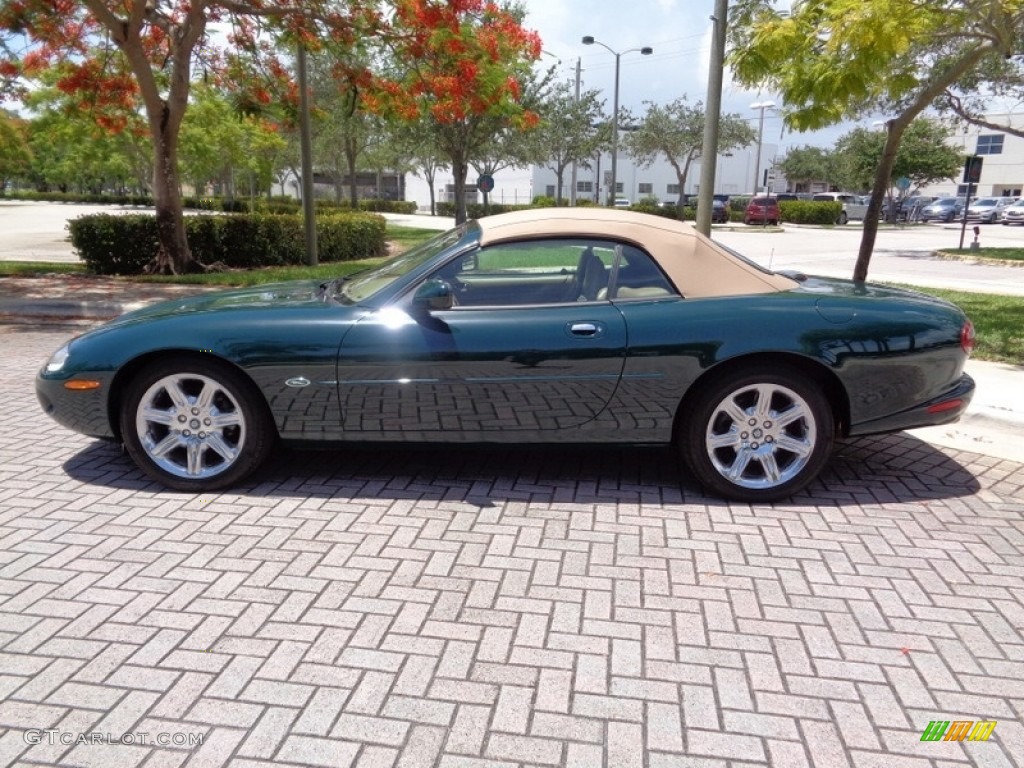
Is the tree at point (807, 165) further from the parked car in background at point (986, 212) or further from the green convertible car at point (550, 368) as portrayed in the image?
the green convertible car at point (550, 368)

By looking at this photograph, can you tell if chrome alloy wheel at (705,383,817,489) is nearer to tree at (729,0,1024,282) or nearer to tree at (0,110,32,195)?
tree at (729,0,1024,282)

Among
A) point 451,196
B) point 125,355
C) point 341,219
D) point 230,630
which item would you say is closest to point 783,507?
point 230,630

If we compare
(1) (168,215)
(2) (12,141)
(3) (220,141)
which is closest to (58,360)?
(1) (168,215)

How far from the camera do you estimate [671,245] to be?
4.09 meters

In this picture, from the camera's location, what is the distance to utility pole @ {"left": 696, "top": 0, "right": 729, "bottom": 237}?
28.6 feet

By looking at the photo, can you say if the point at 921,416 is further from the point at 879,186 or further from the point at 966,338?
the point at 879,186

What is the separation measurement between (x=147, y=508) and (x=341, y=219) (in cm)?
1460

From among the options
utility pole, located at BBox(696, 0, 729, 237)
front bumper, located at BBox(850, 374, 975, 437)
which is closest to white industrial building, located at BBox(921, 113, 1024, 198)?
utility pole, located at BBox(696, 0, 729, 237)

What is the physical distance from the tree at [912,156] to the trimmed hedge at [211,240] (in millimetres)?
35946

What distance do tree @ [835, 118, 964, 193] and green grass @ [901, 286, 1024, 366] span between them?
33709mm

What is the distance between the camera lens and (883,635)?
2.81m

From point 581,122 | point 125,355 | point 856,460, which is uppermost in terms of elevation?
point 581,122

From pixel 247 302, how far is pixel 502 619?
242cm

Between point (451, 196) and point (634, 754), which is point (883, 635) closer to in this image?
point (634, 754)
